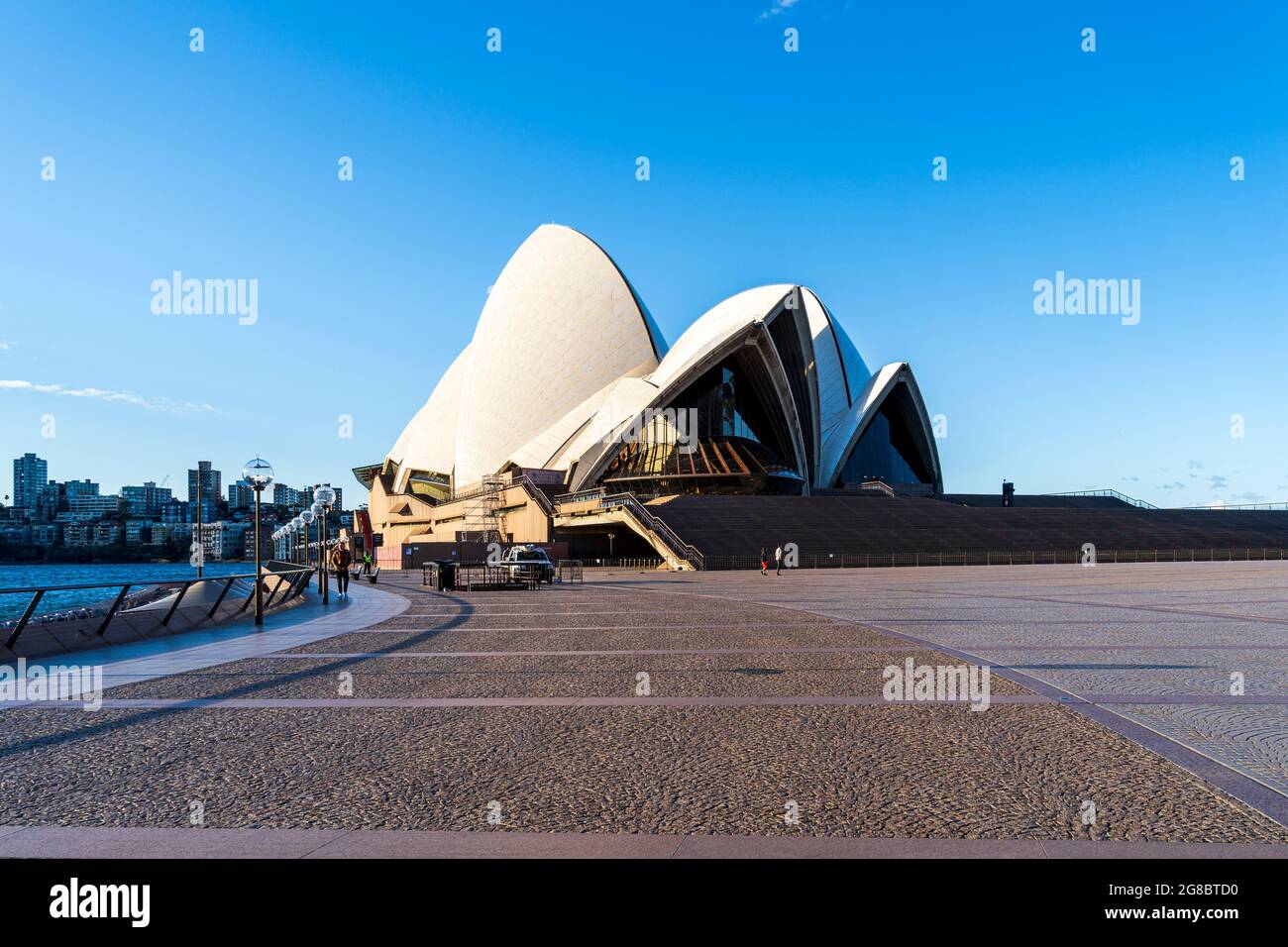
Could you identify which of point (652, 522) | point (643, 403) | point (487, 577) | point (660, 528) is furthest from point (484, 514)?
point (487, 577)

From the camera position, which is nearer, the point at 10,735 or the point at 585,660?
the point at 10,735

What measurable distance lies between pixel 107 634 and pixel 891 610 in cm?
1142

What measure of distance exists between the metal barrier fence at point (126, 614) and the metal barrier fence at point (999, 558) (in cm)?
2102

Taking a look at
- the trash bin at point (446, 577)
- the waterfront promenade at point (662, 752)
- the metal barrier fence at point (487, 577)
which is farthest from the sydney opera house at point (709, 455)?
the waterfront promenade at point (662, 752)

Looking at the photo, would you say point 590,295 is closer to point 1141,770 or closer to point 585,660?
point 585,660

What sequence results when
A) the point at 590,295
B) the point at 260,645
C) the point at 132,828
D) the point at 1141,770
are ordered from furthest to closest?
the point at 590,295 → the point at 260,645 → the point at 1141,770 → the point at 132,828

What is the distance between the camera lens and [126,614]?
1177cm

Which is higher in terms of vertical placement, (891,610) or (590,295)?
(590,295)

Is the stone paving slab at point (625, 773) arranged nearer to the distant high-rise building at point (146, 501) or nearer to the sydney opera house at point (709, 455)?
the sydney opera house at point (709, 455)

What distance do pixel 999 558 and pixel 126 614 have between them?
33738mm

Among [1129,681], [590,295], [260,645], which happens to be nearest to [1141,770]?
[1129,681]
